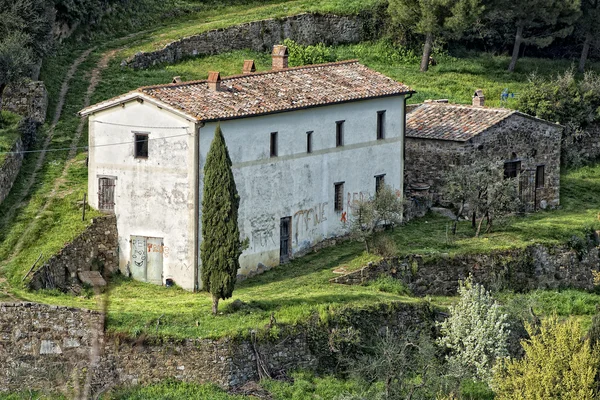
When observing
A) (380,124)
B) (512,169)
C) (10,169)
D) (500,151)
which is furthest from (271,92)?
(512,169)

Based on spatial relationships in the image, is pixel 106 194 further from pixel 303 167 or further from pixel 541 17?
pixel 541 17

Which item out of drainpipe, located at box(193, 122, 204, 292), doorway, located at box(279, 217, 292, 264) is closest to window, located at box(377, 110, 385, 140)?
doorway, located at box(279, 217, 292, 264)

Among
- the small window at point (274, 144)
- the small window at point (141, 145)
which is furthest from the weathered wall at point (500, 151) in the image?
the small window at point (141, 145)

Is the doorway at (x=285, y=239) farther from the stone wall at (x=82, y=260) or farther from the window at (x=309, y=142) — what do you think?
the stone wall at (x=82, y=260)

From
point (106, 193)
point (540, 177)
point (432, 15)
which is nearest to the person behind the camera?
point (106, 193)

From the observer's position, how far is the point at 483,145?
192 feet

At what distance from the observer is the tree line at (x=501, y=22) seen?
71312 millimetres

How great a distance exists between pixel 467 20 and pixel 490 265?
840 inches

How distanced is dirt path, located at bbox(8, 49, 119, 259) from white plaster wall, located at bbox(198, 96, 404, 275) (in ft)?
18.2

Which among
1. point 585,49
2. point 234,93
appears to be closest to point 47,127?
point 234,93

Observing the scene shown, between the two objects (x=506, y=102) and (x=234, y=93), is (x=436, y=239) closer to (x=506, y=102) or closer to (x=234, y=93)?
(x=234, y=93)

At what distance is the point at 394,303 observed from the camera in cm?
4666

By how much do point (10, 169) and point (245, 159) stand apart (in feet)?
26.8

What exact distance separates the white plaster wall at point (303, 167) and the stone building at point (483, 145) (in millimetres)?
2818
